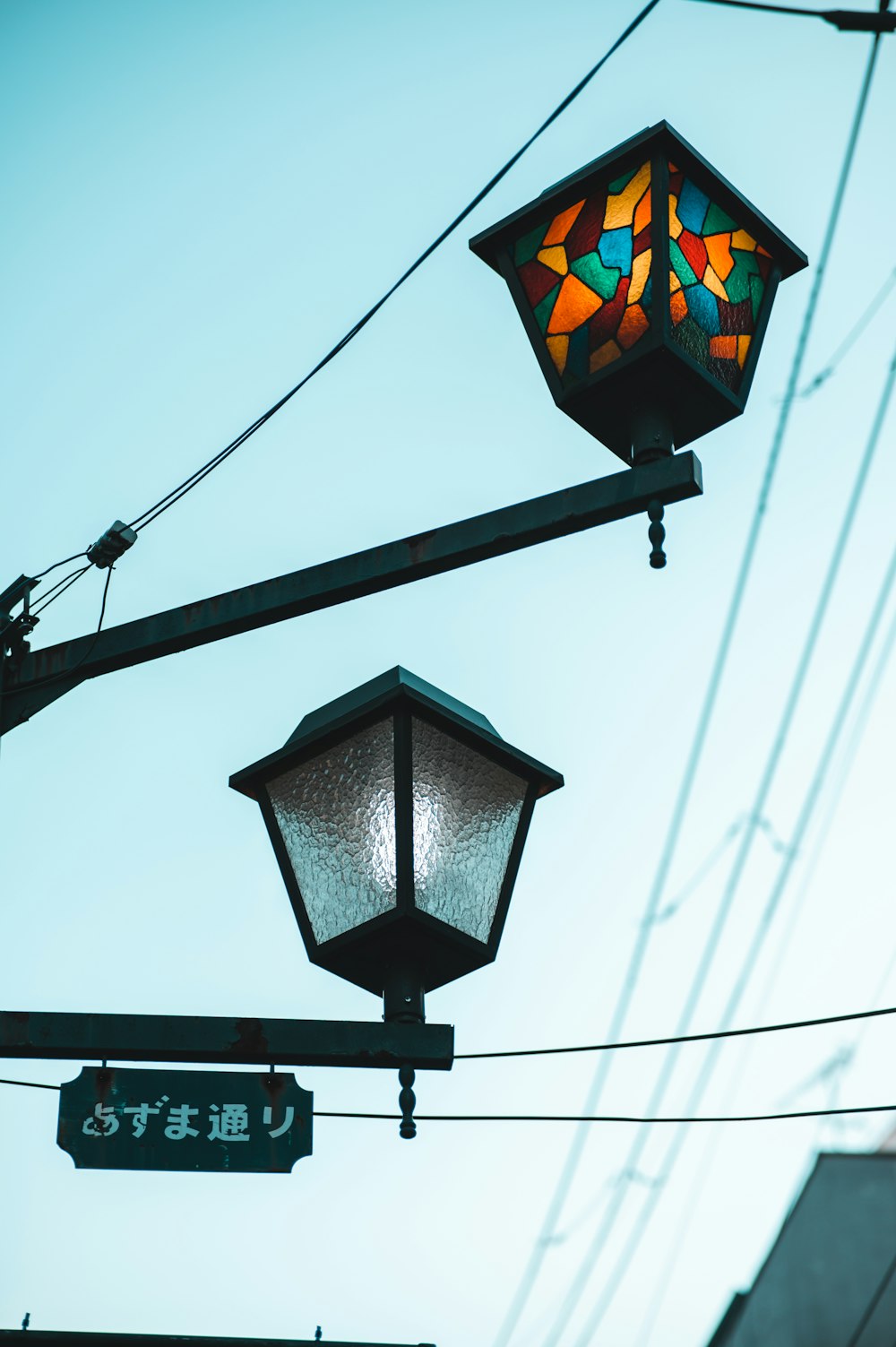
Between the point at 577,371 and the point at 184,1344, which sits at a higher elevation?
the point at 577,371

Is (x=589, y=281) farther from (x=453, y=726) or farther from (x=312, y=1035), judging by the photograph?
(x=312, y=1035)

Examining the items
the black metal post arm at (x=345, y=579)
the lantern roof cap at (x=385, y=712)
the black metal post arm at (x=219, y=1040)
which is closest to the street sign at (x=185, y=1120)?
the black metal post arm at (x=219, y=1040)

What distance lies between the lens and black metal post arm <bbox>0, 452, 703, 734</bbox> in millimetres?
3371

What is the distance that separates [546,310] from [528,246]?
221 mm

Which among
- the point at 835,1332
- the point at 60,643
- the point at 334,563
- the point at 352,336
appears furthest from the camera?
the point at 835,1332

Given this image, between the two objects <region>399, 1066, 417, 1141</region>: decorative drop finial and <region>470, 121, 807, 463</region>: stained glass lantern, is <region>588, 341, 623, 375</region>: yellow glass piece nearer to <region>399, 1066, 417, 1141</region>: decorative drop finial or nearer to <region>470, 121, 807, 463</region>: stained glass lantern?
<region>470, 121, 807, 463</region>: stained glass lantern

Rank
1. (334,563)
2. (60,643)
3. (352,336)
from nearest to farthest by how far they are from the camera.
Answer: (334,563)
(60,643)
(352,336)

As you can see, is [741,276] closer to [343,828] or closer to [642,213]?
[642,213]

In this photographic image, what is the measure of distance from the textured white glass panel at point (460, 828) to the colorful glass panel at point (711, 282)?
116cm

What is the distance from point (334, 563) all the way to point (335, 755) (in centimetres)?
50

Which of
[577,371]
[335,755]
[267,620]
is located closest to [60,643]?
[267,620]

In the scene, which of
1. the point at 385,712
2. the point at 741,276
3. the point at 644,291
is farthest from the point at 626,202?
the point at 385,712

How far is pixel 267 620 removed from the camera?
3729 mm

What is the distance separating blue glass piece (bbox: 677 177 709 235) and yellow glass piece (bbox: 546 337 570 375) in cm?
42
